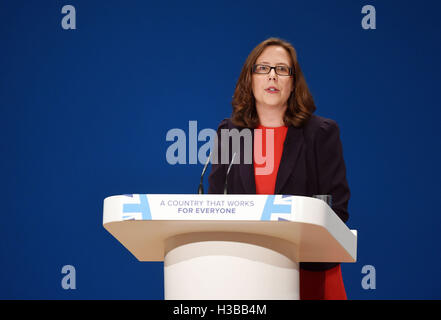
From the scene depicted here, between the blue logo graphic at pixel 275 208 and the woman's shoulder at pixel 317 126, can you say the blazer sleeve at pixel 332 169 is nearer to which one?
the woman's shoulder at pixel 317 126

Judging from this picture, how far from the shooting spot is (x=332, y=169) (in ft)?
7.88

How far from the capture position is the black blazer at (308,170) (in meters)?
2.35

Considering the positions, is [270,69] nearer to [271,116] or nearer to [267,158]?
[271,116]

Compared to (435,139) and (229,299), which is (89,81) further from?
(229,299)

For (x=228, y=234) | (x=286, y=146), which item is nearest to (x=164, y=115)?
(x=286, y=146)

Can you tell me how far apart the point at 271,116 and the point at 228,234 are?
994mm

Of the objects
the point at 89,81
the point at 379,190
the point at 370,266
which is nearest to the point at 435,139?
the point at 379,190

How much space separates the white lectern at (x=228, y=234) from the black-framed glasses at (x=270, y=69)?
3.16ft

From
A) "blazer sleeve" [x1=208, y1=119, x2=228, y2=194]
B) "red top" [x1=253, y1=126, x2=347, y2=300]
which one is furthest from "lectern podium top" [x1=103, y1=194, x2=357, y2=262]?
"blazer sleeve" [x1=208, y1=119, x2=228, y2=194]
